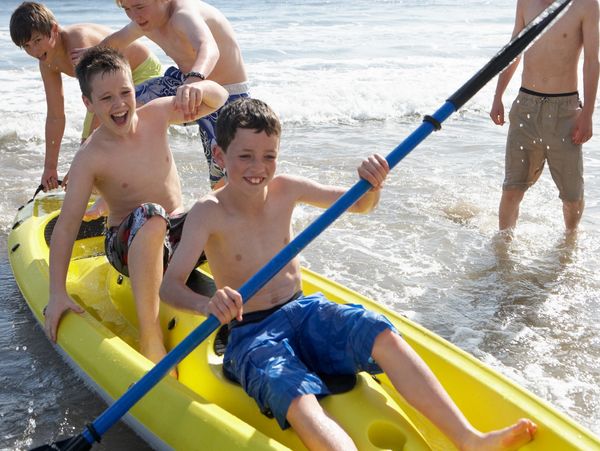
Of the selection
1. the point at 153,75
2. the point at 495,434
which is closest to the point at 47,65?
the point at 153,75

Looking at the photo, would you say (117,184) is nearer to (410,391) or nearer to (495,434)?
(410,391)

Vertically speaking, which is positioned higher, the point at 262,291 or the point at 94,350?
the point at 262,291

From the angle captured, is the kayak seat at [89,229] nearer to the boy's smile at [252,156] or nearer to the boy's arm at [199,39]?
the boy's arm at [199,39]

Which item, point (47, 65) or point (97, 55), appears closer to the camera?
point (97, 55)

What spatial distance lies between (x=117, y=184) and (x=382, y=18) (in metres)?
15.9

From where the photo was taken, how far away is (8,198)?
20.6ft

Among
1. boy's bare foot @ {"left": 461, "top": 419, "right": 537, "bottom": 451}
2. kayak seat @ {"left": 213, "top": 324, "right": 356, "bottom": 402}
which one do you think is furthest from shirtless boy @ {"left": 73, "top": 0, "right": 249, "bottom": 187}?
boy's bare foot @ {"left": 461, "top": 419, "right": 537, "bottom": 451}

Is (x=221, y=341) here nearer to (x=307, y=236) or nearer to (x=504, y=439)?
(x=307, y=236)

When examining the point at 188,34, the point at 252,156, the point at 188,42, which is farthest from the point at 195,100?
the point at 188,42

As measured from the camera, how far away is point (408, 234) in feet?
18.1

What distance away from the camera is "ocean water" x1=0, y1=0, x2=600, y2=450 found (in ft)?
12.1

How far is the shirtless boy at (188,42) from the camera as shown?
409cm

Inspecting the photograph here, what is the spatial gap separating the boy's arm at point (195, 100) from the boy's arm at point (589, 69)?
2127 mm

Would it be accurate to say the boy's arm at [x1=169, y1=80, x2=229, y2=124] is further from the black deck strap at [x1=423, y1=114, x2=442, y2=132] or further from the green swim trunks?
the green swim trunks
